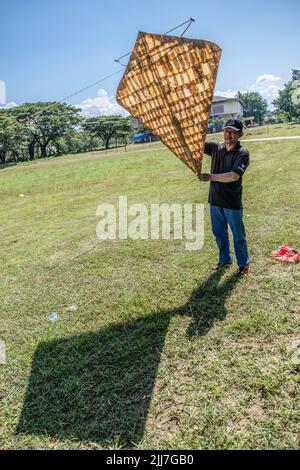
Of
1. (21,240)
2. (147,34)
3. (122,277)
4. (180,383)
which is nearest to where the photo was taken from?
(180,383)

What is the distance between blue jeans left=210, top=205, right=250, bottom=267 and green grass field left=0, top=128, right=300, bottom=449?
11.2 inches

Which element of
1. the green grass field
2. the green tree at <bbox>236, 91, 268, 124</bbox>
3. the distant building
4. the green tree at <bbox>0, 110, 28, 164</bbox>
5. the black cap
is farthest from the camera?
the green tree at <bbox>236, 91, 268, 124</bbox>

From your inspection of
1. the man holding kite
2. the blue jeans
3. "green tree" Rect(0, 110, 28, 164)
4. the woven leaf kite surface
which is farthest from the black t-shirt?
"green tree" Rect(0, 110, 28, 164)

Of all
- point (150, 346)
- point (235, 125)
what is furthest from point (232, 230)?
point (150, 346)

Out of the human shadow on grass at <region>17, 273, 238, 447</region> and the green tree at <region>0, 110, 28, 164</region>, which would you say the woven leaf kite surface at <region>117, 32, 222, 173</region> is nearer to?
the human shadow on grass at <region>17, 273, 238, 447</region>

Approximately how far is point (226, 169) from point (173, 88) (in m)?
1.29

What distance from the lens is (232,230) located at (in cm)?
487

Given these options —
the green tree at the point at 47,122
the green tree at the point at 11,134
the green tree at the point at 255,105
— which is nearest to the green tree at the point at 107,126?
A: the green tree at the point at 47,122

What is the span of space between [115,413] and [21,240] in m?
6.46

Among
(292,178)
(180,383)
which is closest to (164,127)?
(180,383)

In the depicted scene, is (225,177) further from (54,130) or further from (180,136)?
(54,130)

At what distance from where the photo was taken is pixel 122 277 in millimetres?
5660

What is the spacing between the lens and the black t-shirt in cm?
448
